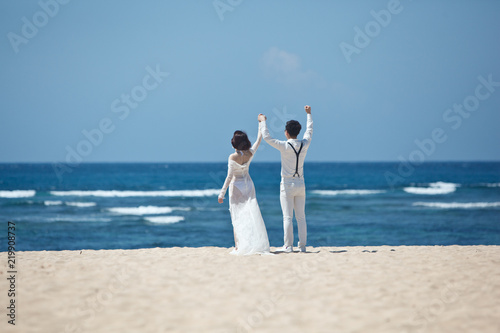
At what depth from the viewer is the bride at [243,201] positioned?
7547 millimetres

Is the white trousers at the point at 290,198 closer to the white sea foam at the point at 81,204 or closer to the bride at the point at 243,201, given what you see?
the bride at the point at 243,201

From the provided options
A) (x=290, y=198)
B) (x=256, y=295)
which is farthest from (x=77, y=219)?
(x=256, y=295)

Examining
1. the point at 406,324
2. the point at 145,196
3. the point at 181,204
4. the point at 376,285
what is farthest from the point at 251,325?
the point at 145,196

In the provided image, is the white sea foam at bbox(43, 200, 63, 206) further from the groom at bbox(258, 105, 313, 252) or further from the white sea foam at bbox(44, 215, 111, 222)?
the groom at bbox(258, 105, 313, 252)

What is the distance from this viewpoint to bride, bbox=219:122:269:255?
7547mm

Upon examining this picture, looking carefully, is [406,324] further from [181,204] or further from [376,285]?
[181,204]

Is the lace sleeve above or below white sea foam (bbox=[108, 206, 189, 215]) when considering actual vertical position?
above

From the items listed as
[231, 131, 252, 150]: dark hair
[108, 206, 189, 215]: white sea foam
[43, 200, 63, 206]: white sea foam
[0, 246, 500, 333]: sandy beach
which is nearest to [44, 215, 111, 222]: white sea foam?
[108, 206, 189, 215]: white sea foam

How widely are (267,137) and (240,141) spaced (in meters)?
0.53

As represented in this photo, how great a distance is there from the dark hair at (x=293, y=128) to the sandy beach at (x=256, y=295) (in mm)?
1866

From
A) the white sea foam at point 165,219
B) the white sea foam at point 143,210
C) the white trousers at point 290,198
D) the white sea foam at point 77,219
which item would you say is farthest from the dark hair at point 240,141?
the white sea foam at point 143,210

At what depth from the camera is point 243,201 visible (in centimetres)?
768

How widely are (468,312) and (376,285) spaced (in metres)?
1.08

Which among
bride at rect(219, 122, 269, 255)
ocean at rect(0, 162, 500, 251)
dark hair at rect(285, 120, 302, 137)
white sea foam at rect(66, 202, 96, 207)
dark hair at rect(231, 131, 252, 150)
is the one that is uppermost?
dark hair at rect(285, 120, 302, 137)
